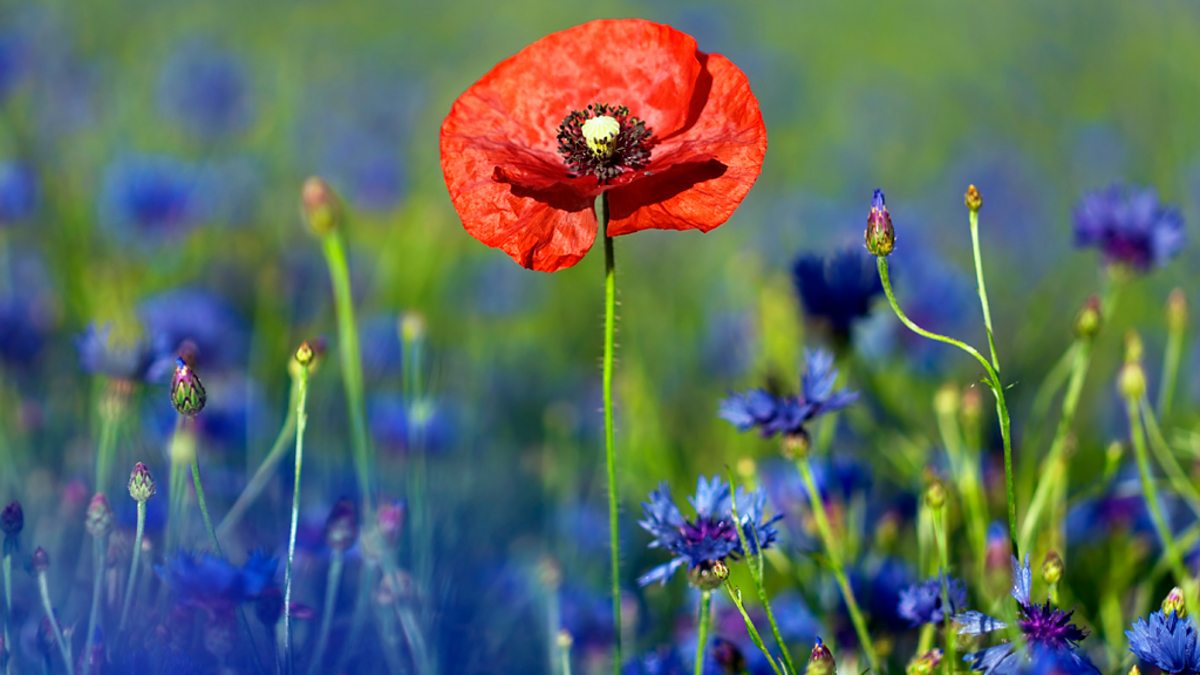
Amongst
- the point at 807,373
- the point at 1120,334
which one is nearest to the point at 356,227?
the point at 1120,334

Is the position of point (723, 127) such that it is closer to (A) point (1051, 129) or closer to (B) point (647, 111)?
(B) point (647, 111)

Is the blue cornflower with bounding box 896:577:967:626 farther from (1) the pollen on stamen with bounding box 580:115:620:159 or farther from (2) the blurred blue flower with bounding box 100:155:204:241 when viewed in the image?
(2) the blurred blue flower with bounding box 100:155:204:241

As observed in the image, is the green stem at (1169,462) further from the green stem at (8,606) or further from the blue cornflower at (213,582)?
the green stem at (8,606)

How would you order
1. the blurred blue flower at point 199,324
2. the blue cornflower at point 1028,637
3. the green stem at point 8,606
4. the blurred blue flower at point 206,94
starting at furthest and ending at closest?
the blurred blue flower at point 206,94
the blurred blue flower at point 199,324
the green stem at point 8,606
the blue cornflower at point 1028,637

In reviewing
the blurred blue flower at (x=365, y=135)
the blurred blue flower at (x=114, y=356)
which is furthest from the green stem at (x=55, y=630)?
the blurred blue flower at (x=365, y=135)

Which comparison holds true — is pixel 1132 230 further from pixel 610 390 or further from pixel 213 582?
pixel 213 582

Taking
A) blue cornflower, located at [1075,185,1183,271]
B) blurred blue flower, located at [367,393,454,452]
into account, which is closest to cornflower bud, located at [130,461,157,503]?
blurred blue flower, located at [367,393,454,452]
